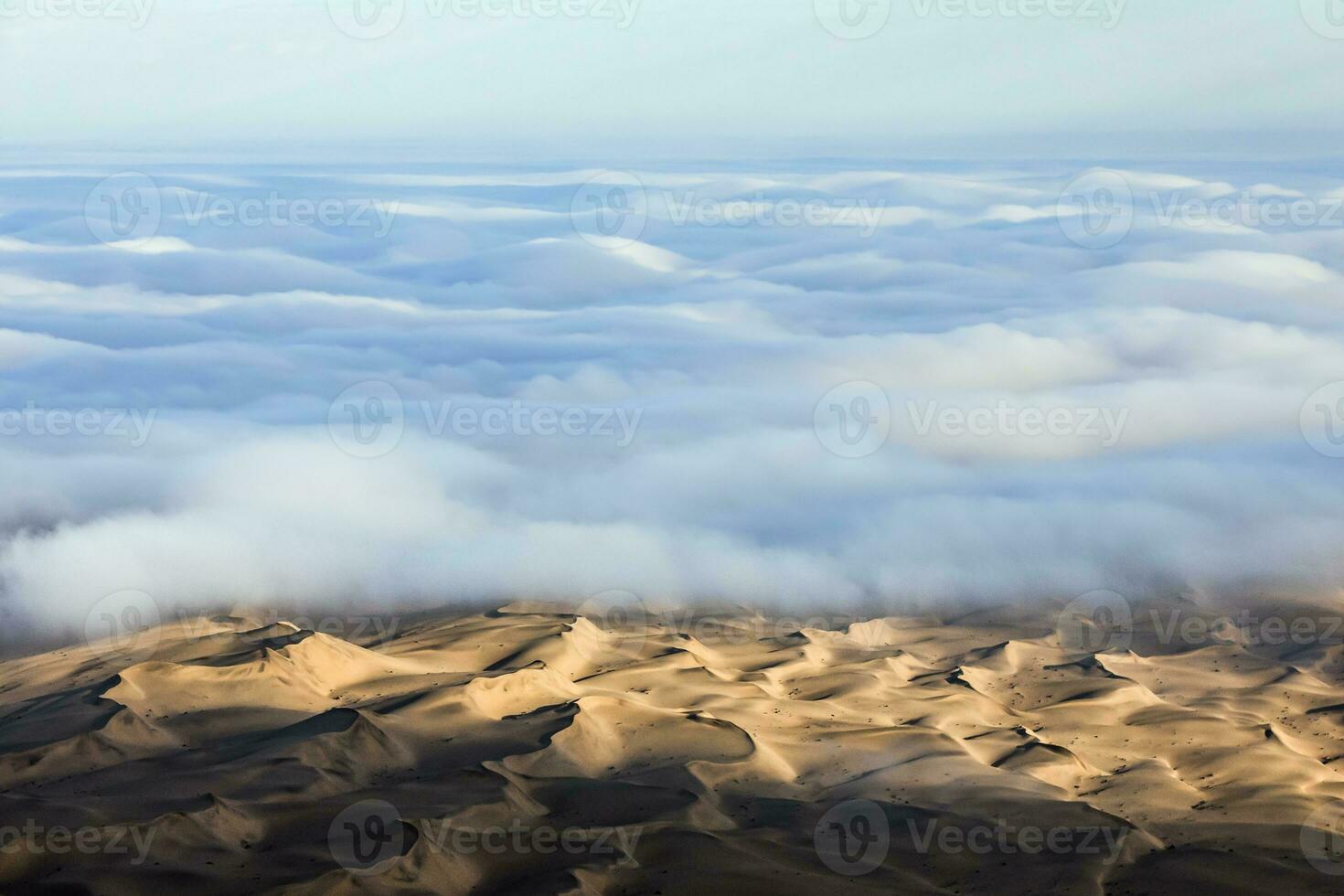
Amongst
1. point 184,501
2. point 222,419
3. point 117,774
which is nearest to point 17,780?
point 117,774

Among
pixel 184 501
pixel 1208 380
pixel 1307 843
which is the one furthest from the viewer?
pixel 1208 380

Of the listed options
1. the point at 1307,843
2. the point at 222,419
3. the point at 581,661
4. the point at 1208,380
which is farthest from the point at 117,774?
the point at 1208,380

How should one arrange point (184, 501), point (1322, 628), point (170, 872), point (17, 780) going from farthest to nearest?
point (184, 501) < point (1322, 628) < point (17, 780) < point (170, 872)

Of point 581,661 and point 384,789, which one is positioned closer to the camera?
point 384,789

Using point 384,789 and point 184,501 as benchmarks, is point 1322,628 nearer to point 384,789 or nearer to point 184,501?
point 384,789

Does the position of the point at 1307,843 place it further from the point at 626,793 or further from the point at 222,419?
the point at 222,419

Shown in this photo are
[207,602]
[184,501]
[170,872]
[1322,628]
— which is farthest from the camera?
[184,501]
